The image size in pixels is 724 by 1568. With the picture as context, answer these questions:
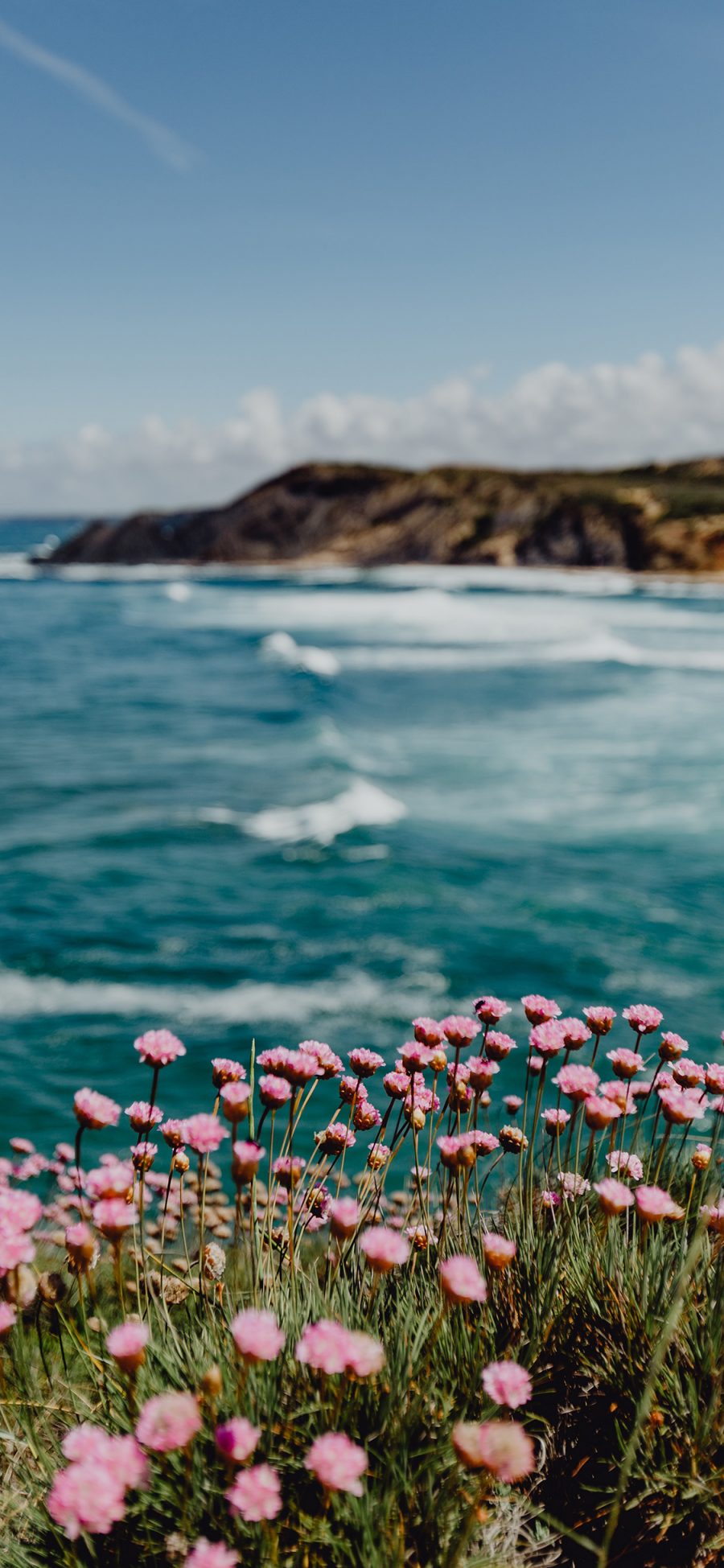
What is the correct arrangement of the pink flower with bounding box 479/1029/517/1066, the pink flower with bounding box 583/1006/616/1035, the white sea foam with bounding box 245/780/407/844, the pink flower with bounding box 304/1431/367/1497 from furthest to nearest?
the white sea foam with bounding box 245/780/407/844 < the pink flower with bounding box 479/1029/517/1066 < the pink flower with bounding box 583/1006/616/1035 < the pink flower with bounding box 304/1431/367/1497

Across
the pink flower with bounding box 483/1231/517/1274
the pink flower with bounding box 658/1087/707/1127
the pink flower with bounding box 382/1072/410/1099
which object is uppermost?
the pink flower with bounding box 658/1087/707/1127

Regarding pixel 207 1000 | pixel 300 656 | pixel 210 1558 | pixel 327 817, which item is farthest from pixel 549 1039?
pixel 300 656

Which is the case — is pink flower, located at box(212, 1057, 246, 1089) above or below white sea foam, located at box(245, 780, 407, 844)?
above

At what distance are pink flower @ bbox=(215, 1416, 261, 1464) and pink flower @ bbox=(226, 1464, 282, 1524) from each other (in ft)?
0.14

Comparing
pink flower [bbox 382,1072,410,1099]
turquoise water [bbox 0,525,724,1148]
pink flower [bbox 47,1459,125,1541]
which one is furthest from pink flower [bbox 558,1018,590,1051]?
turquoise water [bbox 0,525,724,1148]

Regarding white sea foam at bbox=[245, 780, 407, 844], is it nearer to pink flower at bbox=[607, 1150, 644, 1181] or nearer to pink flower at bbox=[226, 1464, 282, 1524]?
pink flower at bbox=[607, 1150, 644, 1181]

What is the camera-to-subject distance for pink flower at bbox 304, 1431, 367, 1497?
1623 millimetres

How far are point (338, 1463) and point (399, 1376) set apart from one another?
48cm

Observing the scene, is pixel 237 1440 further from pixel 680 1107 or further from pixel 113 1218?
pixel 680 1107

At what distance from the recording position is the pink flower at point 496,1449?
1.52 meters

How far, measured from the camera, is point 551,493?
364ft

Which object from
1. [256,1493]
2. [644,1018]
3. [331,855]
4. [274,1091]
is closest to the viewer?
[256,1493]

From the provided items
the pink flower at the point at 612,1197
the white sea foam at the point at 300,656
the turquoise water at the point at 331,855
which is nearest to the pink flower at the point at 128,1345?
the pink flower at the point at 612,1197

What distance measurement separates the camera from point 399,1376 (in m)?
2.08
